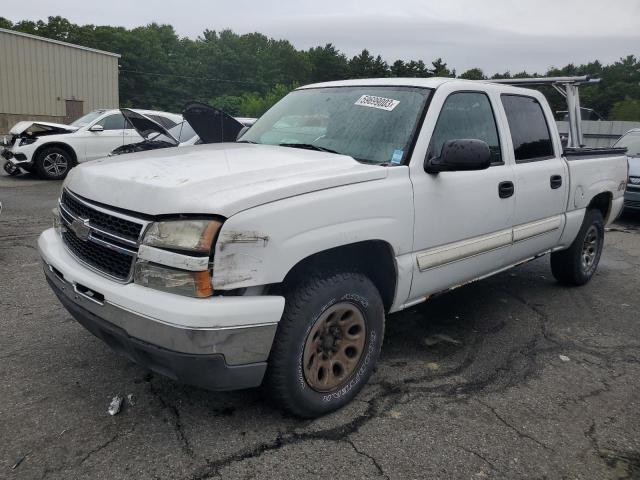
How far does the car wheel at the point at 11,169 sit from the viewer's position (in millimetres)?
11858

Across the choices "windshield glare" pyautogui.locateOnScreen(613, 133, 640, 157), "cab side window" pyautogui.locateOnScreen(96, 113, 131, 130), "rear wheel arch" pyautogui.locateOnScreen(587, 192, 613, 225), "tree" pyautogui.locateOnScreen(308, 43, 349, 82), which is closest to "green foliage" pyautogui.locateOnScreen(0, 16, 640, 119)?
"tree" pyautogui.locateOnScreen(308, 43, 349, 82)

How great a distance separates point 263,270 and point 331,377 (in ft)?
2.80

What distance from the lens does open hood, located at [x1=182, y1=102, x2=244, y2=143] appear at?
18.1 ft

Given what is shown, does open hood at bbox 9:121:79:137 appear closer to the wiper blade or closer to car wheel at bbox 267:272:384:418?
the wiper blade

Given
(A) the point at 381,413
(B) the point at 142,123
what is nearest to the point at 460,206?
(A) the point at 381,413

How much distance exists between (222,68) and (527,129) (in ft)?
236

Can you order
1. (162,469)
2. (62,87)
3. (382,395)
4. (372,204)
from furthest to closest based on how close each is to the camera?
1. (62,87)
2. (382,395)
3. (372,204)
4. (162,469)

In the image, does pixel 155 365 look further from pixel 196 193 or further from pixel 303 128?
pixel 303 128

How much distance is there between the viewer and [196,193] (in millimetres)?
2387

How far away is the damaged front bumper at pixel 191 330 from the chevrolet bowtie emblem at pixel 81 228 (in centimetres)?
27

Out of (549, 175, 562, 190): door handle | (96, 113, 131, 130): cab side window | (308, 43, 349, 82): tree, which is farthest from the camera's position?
(308, 43, 349, 82): tree

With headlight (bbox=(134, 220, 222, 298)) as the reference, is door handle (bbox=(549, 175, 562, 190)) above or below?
above

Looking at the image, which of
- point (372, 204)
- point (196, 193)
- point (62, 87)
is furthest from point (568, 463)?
point (62, 87)

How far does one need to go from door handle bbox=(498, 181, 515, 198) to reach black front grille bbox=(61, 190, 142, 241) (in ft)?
8.10
